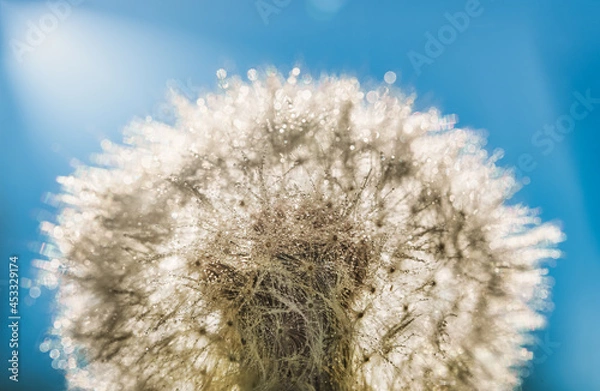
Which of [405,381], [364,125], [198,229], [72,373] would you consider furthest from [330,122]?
[72,373]

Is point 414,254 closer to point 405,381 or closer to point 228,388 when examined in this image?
point 405,381

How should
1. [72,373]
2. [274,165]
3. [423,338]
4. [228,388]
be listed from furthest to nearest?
[72,373] < [274,165] < [423,338] < [228,388]

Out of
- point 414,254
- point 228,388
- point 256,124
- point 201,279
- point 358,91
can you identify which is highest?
point 358,91

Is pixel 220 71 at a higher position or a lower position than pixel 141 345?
higher

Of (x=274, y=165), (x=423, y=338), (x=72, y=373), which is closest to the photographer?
(x=423, y=338)

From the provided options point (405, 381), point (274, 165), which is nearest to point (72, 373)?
point (274, 165)

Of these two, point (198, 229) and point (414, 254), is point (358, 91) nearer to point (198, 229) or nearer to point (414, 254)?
point (414, 254)

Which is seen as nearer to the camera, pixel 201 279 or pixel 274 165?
pixel 201 279
